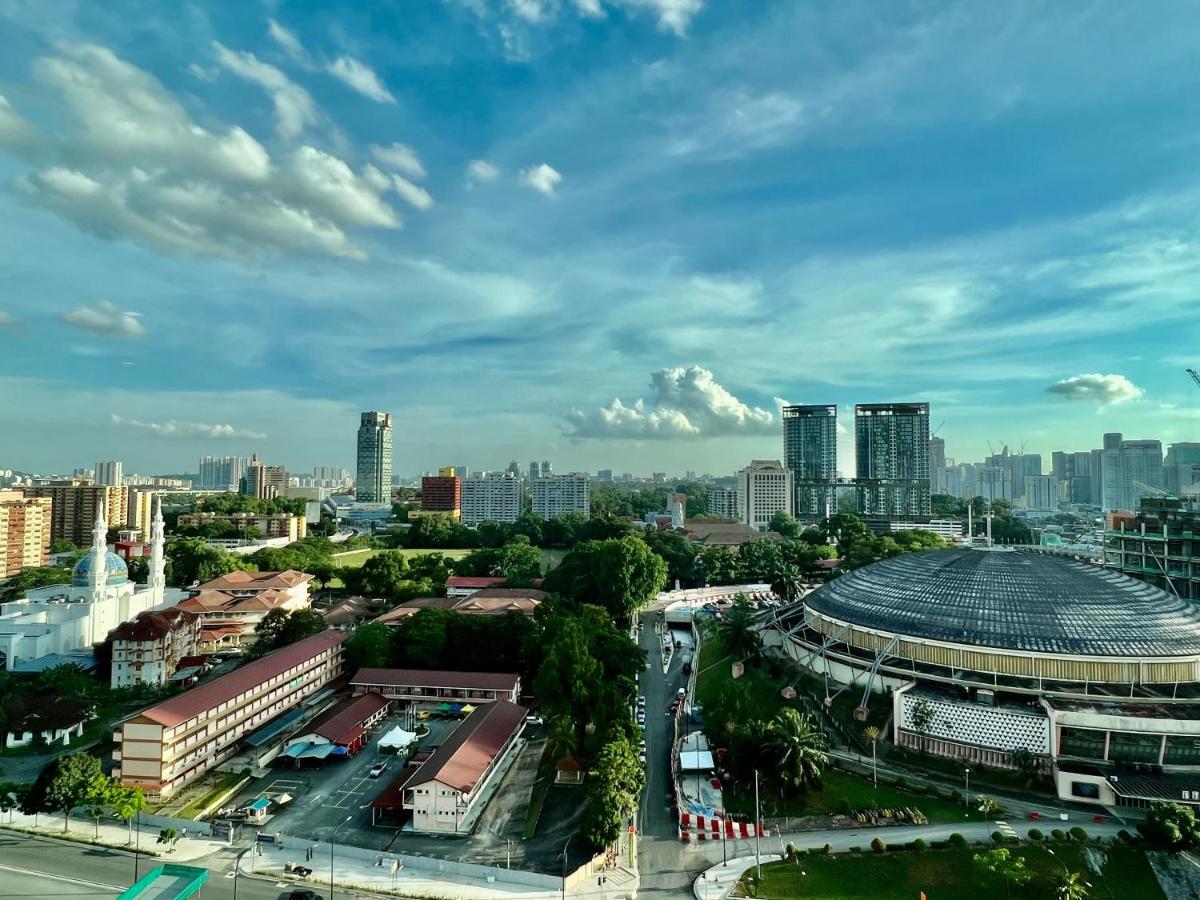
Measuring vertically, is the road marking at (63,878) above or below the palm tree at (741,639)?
below

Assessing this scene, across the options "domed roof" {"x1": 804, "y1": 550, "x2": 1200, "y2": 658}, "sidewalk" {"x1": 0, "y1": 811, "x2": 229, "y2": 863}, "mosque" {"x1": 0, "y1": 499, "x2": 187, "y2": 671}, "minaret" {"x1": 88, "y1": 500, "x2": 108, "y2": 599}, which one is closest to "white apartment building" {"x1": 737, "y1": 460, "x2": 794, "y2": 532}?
"domed roof" {"x1": 804, "y1": 550, "x2": 1200, "y2": 658}

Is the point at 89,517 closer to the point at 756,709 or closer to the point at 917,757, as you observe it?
the point at 756,709

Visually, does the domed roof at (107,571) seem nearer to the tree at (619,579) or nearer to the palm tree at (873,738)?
the tree at (619,579)

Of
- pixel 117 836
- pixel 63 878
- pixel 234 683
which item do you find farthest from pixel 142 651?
pixel 63 878

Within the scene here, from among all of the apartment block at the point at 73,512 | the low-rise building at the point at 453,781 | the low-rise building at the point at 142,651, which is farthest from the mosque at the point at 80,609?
the apartment block at the point at 73,512

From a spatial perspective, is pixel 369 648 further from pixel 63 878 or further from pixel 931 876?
pixel 931 876

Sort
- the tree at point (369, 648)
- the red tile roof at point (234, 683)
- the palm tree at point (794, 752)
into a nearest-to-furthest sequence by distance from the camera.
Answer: the palm tree at point (794, 752) < the red tile roof at point (234, 683) < the tree at point (369, 648)

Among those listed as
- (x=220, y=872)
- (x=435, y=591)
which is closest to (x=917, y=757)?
(x=220, y=872)
